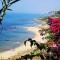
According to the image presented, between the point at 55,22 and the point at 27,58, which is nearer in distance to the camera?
the point at 27,58

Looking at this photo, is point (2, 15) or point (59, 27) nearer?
point (2, 15)

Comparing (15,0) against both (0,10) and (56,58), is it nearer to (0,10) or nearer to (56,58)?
(0,10)

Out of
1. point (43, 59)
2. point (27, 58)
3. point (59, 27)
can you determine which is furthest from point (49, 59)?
point (59, 27)

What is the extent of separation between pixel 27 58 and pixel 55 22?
3.86 metres

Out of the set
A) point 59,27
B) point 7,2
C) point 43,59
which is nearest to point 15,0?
point 7,2

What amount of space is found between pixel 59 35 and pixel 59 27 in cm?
118

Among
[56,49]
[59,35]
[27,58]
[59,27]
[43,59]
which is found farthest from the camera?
[59,27]

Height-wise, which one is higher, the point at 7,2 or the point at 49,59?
the point at 7,2

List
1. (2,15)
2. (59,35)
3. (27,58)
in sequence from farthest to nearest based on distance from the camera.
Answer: (59,35), (27,58), (2,15)

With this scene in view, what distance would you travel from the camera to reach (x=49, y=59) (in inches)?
191

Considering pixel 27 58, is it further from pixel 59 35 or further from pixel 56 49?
pixel 59 35

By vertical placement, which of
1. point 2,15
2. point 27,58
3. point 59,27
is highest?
point 2,15

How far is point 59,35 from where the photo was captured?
6531mm

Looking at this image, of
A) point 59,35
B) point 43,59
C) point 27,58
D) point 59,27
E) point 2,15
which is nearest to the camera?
point 2,15
